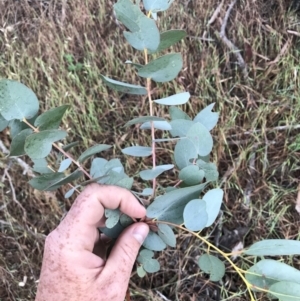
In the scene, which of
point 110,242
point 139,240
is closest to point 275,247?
point 139,240

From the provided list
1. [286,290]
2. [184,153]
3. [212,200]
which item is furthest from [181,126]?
[286,290]

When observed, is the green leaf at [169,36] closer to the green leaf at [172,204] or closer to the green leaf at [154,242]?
the green leaf at [172,204]

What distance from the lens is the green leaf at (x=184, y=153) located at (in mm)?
921

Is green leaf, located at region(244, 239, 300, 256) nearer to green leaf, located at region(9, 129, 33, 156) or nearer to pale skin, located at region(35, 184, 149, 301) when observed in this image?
pale skin, located at region(35, 184, 149, 301)

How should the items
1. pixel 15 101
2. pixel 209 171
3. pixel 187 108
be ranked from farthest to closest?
pixel 187 108
pixel 209 171
pixel 15 101

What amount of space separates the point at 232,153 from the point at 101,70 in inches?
23.2

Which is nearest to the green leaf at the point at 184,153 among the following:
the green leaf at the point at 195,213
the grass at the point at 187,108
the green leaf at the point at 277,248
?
the green leaf at the point at 195,213

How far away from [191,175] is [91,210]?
236 millimetres

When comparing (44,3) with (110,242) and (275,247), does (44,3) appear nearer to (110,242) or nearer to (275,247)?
(110,242)

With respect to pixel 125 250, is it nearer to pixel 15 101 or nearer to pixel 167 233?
pixel 167 233

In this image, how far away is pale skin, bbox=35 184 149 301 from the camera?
0.95 metres

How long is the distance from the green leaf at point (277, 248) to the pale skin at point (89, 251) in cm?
24

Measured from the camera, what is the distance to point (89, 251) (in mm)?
990

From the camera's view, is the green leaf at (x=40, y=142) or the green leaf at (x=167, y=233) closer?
the green leaf at (x=40, y=142)
